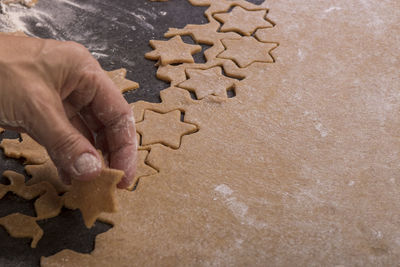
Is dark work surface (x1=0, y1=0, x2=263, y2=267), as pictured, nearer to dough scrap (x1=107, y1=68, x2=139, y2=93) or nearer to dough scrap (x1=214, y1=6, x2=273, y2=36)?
dough scrap (x1=107, y1=68, x2=139, y2=93)

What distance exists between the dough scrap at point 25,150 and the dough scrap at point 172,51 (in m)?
0.74

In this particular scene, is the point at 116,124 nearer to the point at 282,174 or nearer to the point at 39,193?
the point at 39,193

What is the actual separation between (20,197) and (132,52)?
995 mm

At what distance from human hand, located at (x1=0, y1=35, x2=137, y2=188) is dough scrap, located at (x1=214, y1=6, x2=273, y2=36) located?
47.0 inches

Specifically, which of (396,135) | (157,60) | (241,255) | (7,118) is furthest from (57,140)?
(396,135)

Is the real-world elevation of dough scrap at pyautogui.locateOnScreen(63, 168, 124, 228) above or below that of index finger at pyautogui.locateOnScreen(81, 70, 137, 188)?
below

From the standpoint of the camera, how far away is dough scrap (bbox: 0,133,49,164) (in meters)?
1.78

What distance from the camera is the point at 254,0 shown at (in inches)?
110

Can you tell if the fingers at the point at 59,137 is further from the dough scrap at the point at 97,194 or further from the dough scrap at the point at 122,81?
the dough scrap at the point at 122,81

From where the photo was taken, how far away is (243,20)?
260cm

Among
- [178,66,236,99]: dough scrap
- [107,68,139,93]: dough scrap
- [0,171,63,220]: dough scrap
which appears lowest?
[0,171,63,220]: dough scrap

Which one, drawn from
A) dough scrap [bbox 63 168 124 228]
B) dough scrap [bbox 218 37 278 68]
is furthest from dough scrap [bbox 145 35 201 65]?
dough scrap [bbox 63 168 124 228]

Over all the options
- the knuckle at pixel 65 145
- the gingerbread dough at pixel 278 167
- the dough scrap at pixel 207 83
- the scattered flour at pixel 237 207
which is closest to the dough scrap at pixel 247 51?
the gingerbread dough at pixel 278 167

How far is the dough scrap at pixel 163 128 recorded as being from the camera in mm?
1869
